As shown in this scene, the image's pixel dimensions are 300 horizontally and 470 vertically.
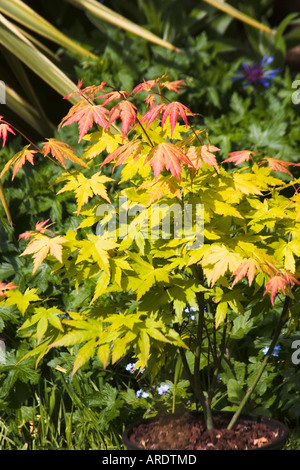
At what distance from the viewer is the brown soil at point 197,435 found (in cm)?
198

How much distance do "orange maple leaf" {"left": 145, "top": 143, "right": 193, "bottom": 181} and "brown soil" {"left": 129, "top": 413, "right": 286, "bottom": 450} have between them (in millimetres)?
921

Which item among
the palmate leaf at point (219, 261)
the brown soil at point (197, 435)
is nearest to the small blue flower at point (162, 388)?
the brown soil at point (197, 435)

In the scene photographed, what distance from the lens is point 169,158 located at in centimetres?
161

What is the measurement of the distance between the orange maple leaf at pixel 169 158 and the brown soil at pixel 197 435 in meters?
0.92

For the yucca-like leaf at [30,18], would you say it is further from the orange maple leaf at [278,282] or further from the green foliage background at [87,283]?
the orange maple leaf at [278,282]

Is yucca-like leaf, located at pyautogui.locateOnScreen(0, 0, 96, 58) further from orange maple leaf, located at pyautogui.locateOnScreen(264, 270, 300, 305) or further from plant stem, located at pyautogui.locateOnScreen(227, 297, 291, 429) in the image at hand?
orange maple leaf, located at pyautogui.locateOnScreen(264, 270, 300, 305)

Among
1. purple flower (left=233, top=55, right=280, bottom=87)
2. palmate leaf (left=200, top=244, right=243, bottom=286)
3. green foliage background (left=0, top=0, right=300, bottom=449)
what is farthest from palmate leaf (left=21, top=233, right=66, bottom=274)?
purple flower (left=233, top=55, right=280, bottom=87)

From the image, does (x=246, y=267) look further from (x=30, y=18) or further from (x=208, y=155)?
(x=30, y=18)

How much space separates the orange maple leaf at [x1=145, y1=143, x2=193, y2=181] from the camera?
160 centimetres

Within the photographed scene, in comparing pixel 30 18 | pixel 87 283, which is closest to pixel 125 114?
pixel 87 283

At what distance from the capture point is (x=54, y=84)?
2887 millimetres

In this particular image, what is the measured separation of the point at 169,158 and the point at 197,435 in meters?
0.98
